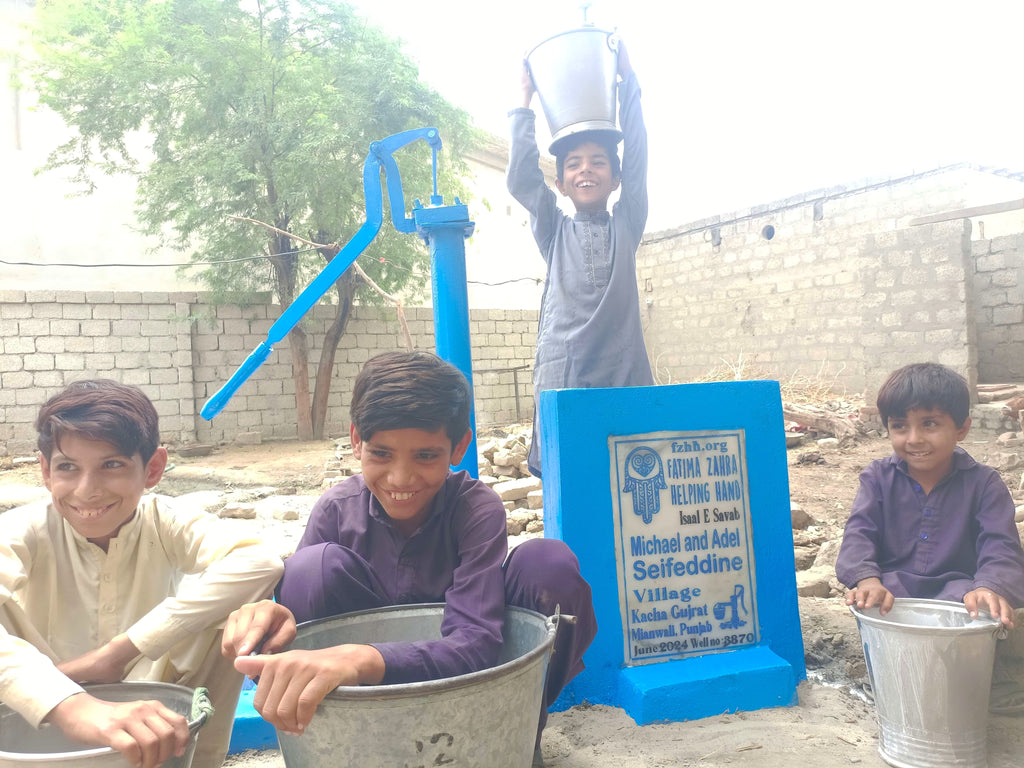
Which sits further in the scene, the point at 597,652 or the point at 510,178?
the point at 510,178

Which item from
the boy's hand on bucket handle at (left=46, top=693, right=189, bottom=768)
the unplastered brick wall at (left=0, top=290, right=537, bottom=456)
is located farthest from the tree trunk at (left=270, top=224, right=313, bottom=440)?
the boy's hand on bucket handle at (left=46, top=693, right=189, bottom=768)

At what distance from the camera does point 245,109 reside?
32.1 ft

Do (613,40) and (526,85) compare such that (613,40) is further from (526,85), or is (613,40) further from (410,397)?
(410,397)

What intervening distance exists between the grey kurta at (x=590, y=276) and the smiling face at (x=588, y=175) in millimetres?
53

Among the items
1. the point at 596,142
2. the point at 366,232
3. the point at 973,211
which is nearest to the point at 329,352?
the point at 366,232

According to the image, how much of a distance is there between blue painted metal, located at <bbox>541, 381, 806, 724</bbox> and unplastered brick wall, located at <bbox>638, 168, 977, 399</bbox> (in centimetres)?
635

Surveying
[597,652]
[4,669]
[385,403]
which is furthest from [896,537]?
[4,669]

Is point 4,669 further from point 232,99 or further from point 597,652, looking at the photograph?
point 232,99

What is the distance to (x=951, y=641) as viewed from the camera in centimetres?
142

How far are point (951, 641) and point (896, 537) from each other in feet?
1.43

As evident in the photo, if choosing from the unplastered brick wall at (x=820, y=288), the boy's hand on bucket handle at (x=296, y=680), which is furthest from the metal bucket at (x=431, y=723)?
the unplastered brick wall at (x=820, y=288)

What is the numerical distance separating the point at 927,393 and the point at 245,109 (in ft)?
32.5

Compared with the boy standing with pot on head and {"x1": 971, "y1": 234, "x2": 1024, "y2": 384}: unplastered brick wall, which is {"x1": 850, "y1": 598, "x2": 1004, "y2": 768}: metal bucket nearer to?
the boy standing with pot on head

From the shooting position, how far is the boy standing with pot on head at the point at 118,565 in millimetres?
1314
